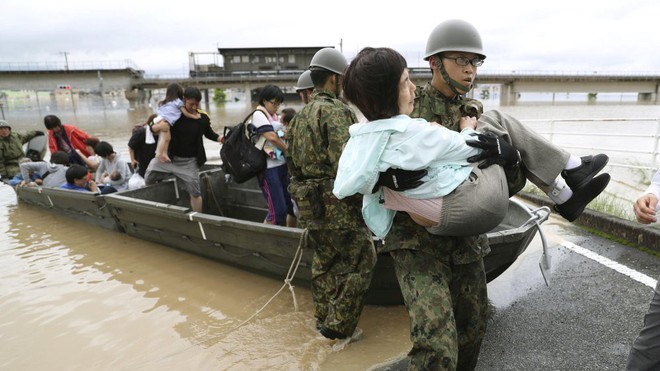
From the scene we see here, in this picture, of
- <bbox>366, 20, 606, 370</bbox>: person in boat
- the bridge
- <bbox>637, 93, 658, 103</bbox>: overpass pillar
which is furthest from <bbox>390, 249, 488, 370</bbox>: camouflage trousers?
<bbox>637, 93, 658, 103</bbox>: overpass pillar

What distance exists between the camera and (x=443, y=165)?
1739 millimetres

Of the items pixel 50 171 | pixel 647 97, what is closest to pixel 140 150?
pixel 50 171

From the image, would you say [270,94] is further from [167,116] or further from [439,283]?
[439,283]

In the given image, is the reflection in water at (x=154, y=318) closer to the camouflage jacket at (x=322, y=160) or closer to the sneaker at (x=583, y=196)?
the camouflage jacket at (x=322, y=160)

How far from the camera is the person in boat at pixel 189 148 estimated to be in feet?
16.8

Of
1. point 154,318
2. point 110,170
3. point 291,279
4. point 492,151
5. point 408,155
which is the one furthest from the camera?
point 110,170

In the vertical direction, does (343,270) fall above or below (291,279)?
above

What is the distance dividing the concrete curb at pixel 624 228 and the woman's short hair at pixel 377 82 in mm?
4068

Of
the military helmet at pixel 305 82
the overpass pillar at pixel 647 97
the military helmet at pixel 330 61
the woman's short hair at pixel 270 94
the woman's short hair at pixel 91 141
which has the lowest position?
the overpass pillar at pixel 647 97

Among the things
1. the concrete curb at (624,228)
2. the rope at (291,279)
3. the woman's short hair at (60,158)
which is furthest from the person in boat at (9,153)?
the concrete curb at (624,228)

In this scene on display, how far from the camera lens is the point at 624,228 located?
15.5 feet

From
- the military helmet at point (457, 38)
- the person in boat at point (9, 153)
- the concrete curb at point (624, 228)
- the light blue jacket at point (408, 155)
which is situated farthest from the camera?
the person in boat at point (9, 153)

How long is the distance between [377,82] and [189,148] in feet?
13.3

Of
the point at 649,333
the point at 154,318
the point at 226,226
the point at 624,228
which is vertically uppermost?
the point at 649,333
